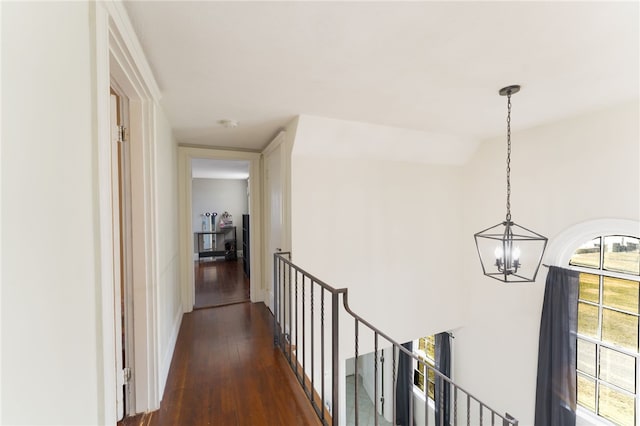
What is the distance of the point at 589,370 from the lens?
9.49ft

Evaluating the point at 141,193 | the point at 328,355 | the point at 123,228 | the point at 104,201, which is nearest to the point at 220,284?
the point at 328,355

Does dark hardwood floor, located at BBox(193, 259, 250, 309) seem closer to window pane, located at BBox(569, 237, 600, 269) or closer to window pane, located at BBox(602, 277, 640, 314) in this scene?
window pane, located at BBox(569, 237, 600, 269)

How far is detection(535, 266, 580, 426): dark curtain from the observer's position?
2812mm

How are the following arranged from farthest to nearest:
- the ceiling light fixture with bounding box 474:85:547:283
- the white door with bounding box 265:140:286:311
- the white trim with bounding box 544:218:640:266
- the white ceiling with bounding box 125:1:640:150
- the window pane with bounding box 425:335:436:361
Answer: the window pane with bounding box 425:335:436:361 < the white door with bounding box 265:140:286:311 < the white trim with bounding box 544:218:640:266 < the ceiling light fixture with bounding box 474:85:547:283 < the white ceiling with bounding box 125:1:640:150

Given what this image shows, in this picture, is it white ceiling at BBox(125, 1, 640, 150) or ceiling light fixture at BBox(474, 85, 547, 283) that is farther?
ceiling light fixture at BBox(474, 85, 547, 283)

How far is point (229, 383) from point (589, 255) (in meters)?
3.69

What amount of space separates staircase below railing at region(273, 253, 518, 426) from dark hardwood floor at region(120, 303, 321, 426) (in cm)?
12

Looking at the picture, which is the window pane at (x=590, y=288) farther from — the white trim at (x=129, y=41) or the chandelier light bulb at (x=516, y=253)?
the white trim at (x=129, y=41)

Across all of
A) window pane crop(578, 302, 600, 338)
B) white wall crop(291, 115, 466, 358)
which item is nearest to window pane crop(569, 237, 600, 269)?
window pane crop(578, 302, 600, 338)

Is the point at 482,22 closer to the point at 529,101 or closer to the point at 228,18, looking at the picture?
the point at 228,18

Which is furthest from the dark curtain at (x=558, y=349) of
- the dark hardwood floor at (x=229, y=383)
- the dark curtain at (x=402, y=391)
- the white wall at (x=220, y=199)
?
the white wall at (x=220, y=199)

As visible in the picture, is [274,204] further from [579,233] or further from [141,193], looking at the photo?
[579,233]

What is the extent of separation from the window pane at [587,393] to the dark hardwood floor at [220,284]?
4118mm

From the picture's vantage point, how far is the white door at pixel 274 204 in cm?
316
